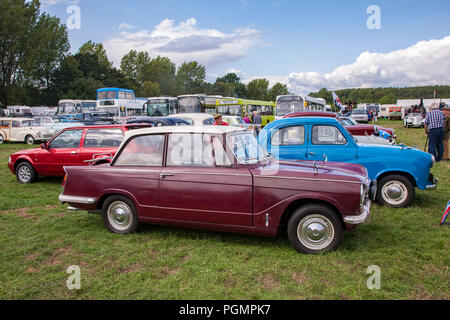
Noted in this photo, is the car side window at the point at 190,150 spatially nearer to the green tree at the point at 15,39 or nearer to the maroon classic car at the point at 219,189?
the maroon classic car at the point at 219,189

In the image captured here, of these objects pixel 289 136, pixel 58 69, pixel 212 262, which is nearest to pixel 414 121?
pixel 289 136

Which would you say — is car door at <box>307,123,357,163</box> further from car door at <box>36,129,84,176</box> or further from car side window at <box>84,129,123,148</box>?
car door at <box>36,129,84,176</box>

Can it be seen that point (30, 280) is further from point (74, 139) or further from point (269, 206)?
point (74, 139)

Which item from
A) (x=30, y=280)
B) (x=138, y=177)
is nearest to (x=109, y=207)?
(x=138, y=177)

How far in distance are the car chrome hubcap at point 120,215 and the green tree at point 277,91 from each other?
124 m

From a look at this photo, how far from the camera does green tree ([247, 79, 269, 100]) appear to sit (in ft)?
392

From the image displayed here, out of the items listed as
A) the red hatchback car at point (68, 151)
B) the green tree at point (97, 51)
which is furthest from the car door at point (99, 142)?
the green tree at point (97, 51)

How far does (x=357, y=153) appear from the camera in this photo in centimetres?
663

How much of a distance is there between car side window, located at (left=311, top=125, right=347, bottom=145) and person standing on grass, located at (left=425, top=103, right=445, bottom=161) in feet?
21.2

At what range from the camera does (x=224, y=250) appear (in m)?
4.55

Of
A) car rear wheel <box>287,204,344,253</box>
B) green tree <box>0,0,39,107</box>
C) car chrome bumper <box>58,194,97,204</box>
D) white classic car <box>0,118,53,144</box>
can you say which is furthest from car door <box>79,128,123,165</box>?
green tree <box>0,0,39,107</box>

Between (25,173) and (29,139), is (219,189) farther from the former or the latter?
(29,139)

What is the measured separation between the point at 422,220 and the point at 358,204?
244 cm

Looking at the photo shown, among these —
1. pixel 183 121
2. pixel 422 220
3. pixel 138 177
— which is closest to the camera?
pixel 138 177
